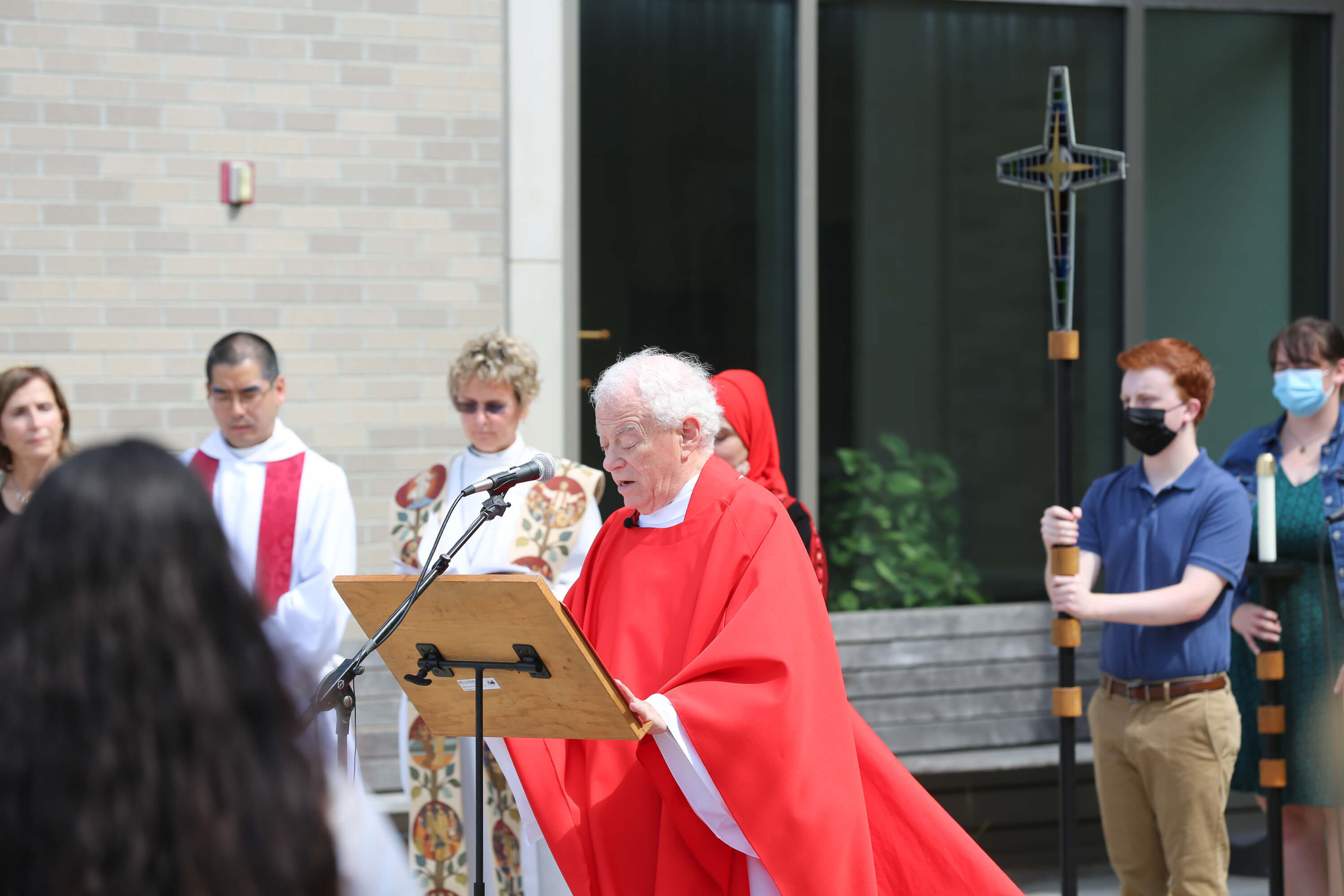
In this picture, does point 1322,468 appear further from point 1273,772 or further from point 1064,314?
point 1064,314

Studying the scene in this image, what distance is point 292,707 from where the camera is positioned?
1118 millimetres

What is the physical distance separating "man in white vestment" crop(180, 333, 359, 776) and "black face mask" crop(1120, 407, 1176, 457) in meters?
2.35

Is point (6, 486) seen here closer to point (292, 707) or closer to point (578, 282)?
point (578, 282)

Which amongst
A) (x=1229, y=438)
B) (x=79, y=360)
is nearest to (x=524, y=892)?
(x=79, y=360)

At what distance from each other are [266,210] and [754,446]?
230 centimetres

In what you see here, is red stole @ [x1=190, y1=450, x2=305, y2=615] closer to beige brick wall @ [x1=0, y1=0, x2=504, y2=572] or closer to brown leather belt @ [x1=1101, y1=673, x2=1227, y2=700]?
beige brick wall @ [x1=0, y1=0, x2=504, y2=572]

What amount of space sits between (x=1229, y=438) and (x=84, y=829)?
6.36m

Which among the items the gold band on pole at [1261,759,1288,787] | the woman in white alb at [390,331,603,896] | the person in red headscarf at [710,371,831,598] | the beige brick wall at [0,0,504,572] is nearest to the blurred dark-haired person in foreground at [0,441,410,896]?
the woman in white alb at [390,331,603,896]

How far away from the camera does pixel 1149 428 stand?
13.3ft

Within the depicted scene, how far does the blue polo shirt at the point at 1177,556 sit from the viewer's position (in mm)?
3996

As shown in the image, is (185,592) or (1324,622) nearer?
(185,592)

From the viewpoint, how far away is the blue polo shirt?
400 cm

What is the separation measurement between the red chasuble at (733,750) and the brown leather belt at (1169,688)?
1.16m

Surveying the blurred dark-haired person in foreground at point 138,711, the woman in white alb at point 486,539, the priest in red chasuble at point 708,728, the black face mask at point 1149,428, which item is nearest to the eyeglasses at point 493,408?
the woman in white alb at point 486,539
